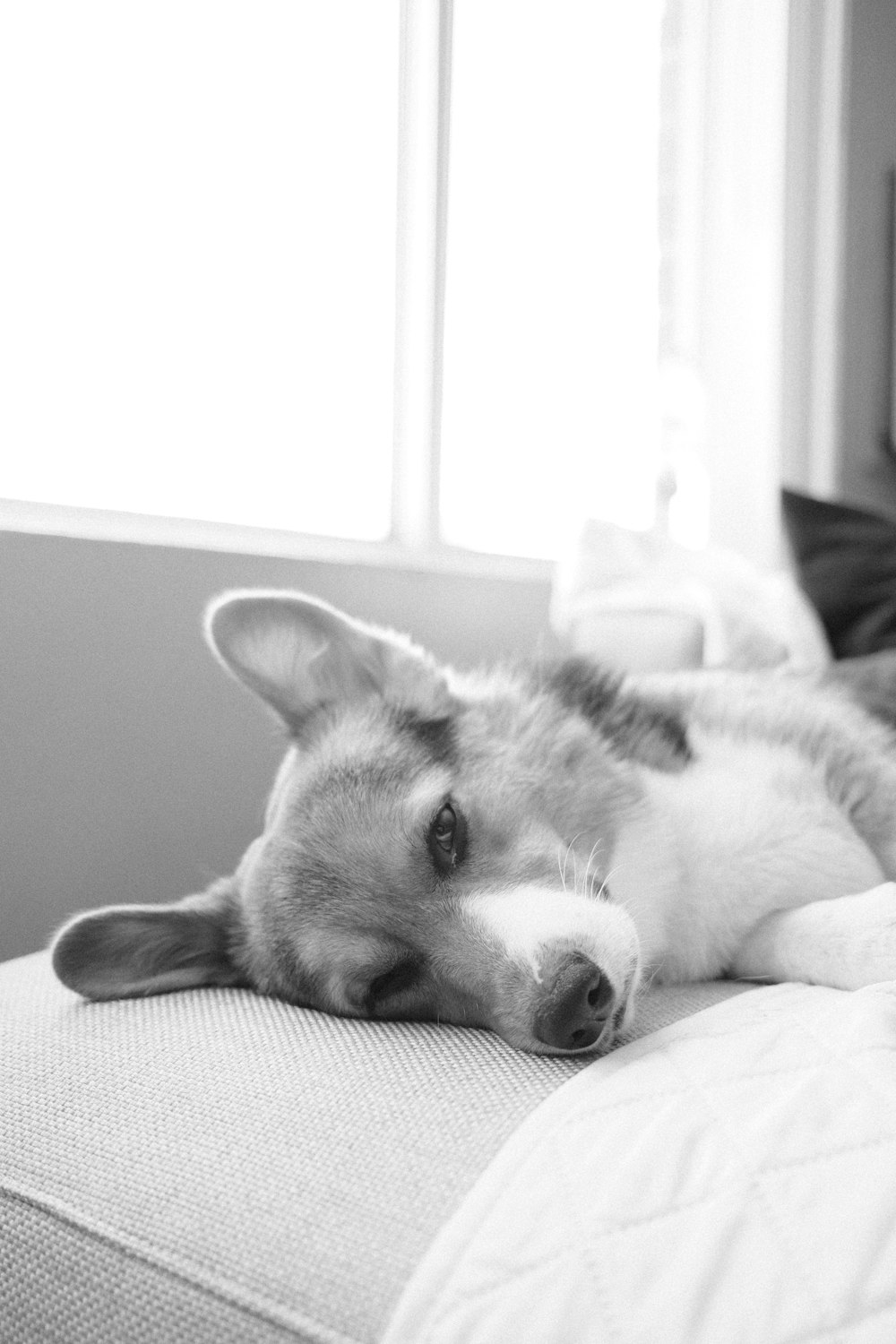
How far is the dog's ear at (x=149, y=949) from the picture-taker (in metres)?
1.34

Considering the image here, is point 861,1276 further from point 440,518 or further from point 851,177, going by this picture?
point 851,177

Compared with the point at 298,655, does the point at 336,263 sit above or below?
above

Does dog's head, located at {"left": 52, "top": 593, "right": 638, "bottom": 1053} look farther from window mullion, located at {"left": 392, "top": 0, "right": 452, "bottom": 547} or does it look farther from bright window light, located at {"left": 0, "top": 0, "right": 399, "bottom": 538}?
window mullion, located at {"left": 392, "top": 0, "right": 452, "bottom": 547}

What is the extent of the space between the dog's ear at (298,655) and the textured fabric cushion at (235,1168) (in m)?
0.52

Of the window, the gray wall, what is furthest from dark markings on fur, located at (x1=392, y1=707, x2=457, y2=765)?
the window

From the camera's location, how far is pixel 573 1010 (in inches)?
42.8

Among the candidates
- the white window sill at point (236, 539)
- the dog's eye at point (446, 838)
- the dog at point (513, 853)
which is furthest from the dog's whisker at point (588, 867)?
the white window sill at point (236, 539)

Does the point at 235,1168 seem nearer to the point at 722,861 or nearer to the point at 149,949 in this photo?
the point at 149,949

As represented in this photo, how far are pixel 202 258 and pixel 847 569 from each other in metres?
1.88

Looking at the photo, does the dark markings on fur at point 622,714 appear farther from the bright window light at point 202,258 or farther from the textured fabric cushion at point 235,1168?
the bright window light at point 202,258

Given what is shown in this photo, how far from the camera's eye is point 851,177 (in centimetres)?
467

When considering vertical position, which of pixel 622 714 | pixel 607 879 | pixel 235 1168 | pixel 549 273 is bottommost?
pixel 235 1168

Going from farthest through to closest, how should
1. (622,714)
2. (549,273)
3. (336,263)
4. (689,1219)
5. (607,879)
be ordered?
(549,273) < (336,263) < (622,714) < (607,879) < (689,1219)

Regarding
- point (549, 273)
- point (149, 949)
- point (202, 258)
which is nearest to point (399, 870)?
point (149, 949)
